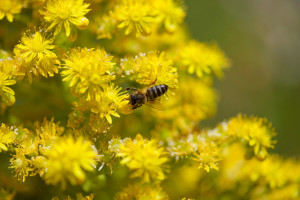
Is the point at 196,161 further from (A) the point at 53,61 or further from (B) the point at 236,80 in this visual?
(B) the point at 236,80

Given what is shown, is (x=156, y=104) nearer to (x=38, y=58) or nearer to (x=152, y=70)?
(x=152, y=70)

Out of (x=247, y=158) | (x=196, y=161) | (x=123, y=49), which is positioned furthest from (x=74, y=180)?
(x=247, y=158)

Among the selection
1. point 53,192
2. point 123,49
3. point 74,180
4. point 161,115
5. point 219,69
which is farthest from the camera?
point 219,69

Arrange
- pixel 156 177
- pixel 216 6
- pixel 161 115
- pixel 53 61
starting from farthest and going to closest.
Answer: pixel 216 6, pixel 161 115, pixel 53 61, pixel 156 177

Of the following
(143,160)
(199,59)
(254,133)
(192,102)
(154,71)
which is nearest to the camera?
(143,160)

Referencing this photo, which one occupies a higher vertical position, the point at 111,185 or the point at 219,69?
the point at 219,69

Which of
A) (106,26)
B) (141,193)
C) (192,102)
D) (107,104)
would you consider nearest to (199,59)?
(192,102)

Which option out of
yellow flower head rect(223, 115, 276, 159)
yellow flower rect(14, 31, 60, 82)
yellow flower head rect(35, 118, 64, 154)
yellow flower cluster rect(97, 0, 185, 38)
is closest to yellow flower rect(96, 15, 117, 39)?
yellow flower cluster rect(97, 0, 185, 38)
